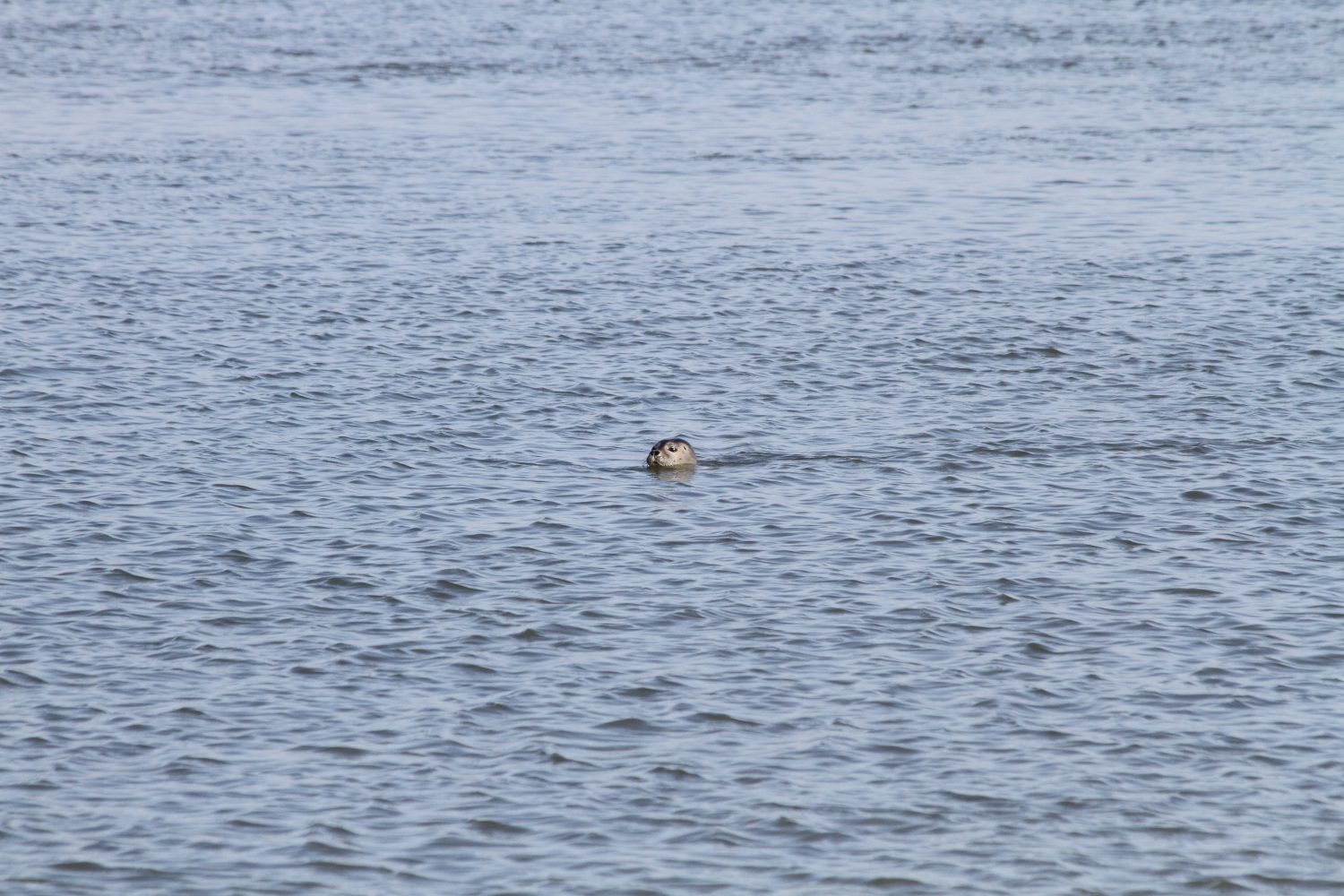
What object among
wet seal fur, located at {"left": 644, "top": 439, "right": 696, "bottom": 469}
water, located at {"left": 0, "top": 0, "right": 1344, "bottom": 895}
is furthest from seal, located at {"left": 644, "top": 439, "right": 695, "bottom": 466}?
water, located at {"left": 0, "top": 0, "right": 1344, "bottom": 895}

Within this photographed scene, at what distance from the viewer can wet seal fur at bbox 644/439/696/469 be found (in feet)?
77.5

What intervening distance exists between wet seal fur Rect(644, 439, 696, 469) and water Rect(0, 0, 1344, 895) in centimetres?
45

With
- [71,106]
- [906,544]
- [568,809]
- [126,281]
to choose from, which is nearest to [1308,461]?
[906,544]

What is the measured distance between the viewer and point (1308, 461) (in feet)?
79.2

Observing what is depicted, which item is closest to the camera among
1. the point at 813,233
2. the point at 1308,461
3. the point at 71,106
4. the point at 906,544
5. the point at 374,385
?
the point at 906,544

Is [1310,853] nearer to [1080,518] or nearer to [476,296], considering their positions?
[1080,518]

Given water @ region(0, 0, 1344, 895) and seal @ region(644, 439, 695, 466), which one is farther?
seal @ region(644, 439, 695, 466)

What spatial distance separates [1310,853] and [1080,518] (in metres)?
7.91

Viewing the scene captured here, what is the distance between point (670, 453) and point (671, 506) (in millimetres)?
1056

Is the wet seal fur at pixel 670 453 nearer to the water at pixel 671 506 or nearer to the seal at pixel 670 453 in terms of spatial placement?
the seal at pixel 670 453

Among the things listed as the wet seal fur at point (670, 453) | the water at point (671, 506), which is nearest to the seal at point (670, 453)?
the wet seal fur at point (670, 453)

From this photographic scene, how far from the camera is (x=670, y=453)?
932 inches

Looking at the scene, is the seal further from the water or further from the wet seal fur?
the water

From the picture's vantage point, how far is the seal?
23625 millimetres
